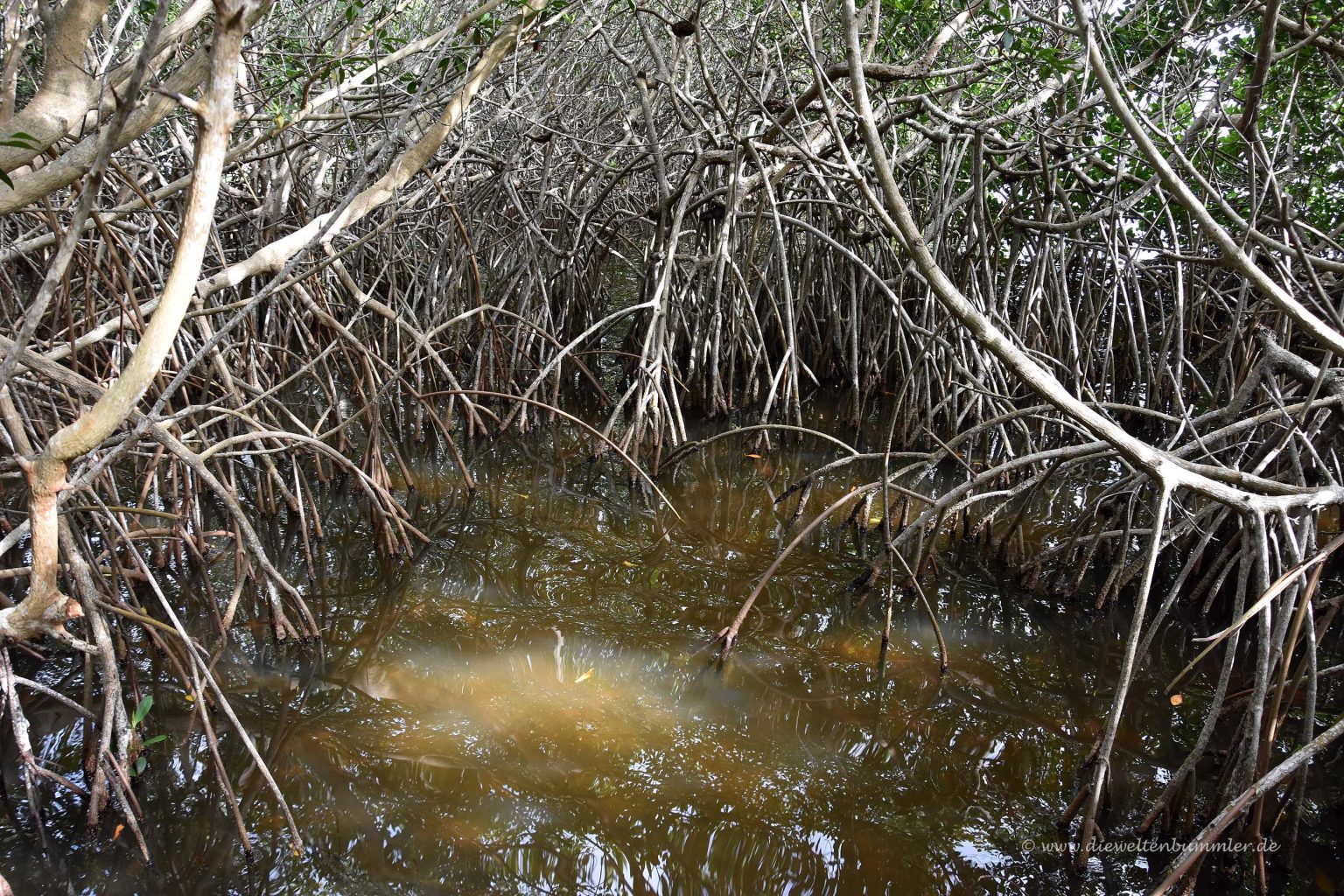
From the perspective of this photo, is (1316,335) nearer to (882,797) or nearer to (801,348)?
(882,797)

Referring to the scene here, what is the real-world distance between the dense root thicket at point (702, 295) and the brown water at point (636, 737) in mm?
138

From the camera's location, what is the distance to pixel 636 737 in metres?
2.45

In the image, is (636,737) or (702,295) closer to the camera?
(636,737)

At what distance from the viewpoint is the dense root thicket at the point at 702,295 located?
6.52ft

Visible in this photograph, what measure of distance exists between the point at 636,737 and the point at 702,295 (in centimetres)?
328

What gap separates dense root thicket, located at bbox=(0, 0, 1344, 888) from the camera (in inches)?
78.2

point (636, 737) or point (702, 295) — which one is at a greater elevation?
point (702, 295)

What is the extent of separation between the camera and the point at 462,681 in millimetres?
2668

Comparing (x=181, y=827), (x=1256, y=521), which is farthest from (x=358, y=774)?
(x=1256, y=521)

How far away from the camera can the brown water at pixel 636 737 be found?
2.00m

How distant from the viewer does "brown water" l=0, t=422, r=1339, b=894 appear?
2.00 meters

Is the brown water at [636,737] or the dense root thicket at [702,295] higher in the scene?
the dense root thicket at [702,295]

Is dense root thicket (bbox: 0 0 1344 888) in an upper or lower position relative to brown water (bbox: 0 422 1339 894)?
upper

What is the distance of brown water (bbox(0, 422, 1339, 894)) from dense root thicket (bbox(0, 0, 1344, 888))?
0.45 ft
